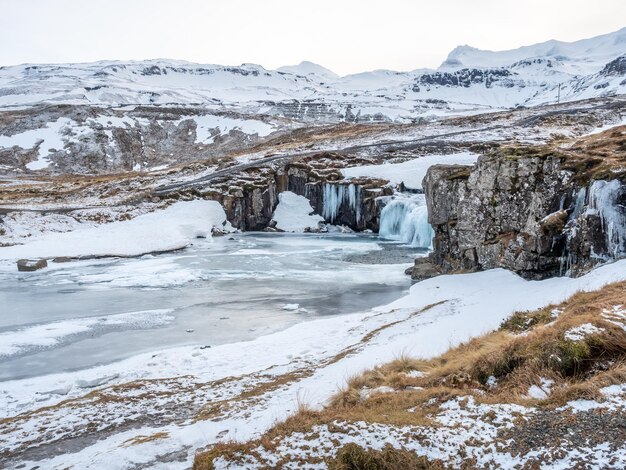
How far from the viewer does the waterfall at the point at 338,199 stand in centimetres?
4584

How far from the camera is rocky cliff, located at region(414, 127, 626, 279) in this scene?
1531 centimetres

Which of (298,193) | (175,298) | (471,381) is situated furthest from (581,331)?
(298,193)

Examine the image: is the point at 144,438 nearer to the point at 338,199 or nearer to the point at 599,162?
the point at 599,162

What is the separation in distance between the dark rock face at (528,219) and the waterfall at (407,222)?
11.4 m

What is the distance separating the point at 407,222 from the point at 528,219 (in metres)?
20.4

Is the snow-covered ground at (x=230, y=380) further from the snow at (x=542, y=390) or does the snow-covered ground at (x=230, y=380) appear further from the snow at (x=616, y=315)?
the snow at (x=616, y=315)

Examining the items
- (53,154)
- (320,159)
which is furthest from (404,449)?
(53,154)

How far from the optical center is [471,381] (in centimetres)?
736

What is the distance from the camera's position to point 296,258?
1288 inches

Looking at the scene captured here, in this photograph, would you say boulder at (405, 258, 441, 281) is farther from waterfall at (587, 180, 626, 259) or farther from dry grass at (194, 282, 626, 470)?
dry grass at (194, 282, 626, 470)

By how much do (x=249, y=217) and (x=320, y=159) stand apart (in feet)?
38.8

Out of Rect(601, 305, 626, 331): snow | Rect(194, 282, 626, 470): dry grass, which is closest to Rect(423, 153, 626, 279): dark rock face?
Rect(194, 282, 626, 470): dry grass

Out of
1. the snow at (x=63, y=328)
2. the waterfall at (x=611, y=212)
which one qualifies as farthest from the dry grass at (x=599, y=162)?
the snow at (x=63, y=328)

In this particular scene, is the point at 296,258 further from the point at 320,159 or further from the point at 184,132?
the point at 184,132
